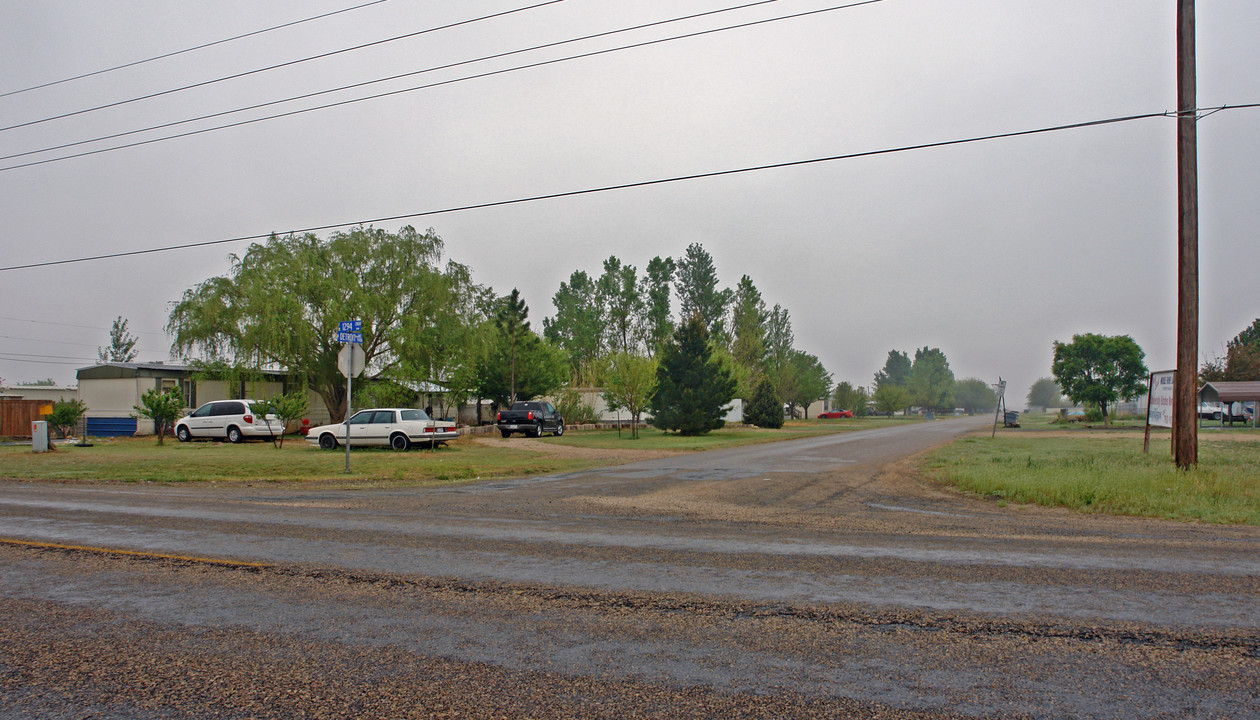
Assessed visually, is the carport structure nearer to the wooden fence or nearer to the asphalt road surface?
the asphalt road surface

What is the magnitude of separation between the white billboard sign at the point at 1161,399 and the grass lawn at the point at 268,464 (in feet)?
48.2

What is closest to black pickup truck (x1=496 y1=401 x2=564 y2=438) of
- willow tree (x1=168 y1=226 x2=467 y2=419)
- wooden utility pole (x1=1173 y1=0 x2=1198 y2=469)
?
willow tree (x1=168 y1=226 x2=467 y2=419)

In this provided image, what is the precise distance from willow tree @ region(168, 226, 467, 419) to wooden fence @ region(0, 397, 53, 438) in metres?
6.19

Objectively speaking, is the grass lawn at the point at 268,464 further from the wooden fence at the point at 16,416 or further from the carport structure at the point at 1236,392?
the carport structure at the point at 1236,392

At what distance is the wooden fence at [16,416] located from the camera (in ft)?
106

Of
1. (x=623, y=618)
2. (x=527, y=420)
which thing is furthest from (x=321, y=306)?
(x=623, y=618)

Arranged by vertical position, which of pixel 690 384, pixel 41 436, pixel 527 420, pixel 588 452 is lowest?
pixel 588 452

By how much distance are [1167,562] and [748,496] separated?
7.10 meters

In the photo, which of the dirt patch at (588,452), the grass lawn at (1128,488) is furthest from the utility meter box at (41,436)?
the grass lawn at (1128,488)

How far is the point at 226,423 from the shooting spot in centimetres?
3067

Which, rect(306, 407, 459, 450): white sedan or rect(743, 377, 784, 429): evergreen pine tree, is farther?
rect(743, 377, 784, 429): evergreen pine tree

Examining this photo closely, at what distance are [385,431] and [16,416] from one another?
759 inches

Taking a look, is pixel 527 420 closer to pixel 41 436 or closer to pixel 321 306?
pixel 321 306

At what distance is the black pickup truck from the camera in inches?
1464
